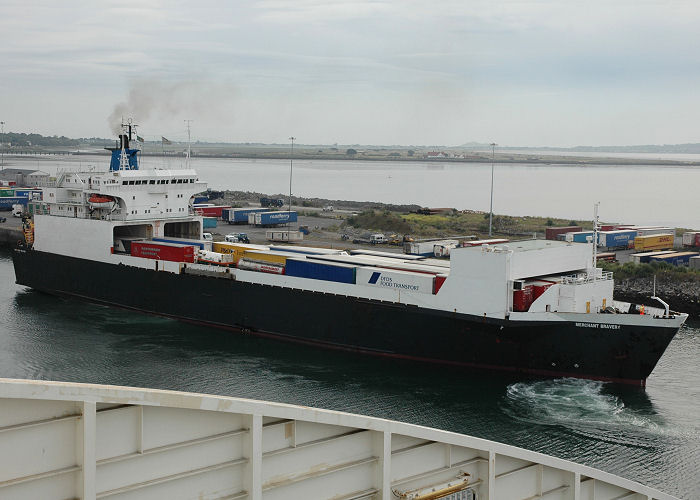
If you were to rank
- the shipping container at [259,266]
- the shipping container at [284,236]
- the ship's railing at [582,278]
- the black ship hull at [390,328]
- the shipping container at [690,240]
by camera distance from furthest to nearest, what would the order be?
the shipping container at [690,240] → the shipping container at [284,236] → the shipping container at [259,266] → the ship's railing at [582,278] → the black ship hull at [390,328]

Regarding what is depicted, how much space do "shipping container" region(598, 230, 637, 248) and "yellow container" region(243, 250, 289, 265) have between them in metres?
23.4

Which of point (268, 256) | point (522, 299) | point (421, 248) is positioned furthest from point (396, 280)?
point (421, 248)

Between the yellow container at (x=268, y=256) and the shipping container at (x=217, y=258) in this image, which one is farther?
the shipping container at (x=217, y=258)

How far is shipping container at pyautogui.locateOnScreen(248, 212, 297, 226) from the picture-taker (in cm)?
5372

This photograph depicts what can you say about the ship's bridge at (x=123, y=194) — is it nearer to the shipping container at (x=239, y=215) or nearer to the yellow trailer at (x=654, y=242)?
the shipping container at (x=239, y=215)

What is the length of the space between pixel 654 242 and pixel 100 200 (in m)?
30.3

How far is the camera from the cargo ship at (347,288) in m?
20.7

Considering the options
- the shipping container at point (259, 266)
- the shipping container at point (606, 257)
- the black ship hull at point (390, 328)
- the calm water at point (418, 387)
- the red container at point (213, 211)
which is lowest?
the calm water at point (418, 387)

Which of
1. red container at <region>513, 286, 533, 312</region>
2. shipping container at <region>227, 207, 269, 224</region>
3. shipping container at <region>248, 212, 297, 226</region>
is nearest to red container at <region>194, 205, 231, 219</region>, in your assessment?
shipping container at <region>227, 207, 269, 224</region>

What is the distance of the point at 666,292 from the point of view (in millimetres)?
33156

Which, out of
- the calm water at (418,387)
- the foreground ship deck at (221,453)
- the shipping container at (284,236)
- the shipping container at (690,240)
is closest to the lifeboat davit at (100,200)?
the calm water at (418,387)

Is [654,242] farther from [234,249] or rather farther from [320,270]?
[234,249]

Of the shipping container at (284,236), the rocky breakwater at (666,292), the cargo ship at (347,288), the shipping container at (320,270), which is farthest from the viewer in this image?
the shipping container at (284,236)

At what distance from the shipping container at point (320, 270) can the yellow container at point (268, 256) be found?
59cm
